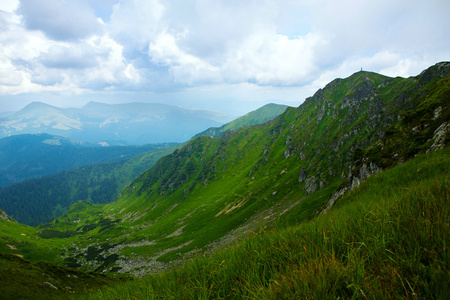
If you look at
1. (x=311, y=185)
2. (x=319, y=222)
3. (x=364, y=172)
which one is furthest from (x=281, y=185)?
(x=319, y=222)

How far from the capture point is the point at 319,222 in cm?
529

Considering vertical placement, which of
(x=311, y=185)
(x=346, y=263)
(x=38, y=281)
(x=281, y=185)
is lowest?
(x=281, y=185)

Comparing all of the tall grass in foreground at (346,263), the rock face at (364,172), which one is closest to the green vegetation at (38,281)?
the tall grass in foreground at (346,263)

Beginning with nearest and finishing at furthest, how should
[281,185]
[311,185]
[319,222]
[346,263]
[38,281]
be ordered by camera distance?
1. [346,263]
2. [319,222]
3. [38,281]
4. [311,185]
5. [281,185]

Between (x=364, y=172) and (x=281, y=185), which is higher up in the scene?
(x=364, y=172)

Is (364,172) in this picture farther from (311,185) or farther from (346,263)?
(311,185)

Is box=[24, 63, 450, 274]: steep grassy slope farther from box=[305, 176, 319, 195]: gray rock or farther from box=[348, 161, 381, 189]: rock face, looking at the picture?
box=[348, 161, 381, 189]: rock face

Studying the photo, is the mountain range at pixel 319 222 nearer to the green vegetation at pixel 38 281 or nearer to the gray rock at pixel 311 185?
the gray rock at pixel 311 185

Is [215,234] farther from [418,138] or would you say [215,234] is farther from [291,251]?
[291,251]

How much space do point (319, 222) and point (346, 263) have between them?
6.66ft

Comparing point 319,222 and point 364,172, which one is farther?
point 364,172

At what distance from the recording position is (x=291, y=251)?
12.9 ft

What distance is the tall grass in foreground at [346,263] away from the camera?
95.9 inches

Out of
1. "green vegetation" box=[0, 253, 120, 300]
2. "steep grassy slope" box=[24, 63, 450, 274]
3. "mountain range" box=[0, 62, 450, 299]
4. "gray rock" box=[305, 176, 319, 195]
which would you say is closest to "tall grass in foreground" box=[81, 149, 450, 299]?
"mountain range" box=[0, 62, 450, 299]
